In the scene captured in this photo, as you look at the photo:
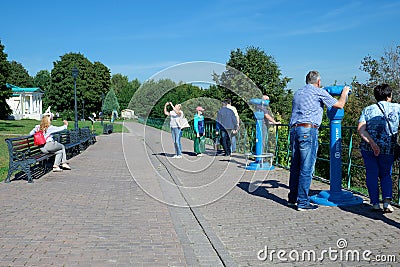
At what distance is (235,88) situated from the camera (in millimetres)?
9945

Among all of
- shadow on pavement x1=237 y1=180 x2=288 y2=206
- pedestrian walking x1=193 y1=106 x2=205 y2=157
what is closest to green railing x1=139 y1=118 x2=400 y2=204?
pedestrian walking x1=193 y1=106 x2=205 y2=157

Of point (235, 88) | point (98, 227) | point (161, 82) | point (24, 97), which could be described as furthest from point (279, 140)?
point (24, 97)

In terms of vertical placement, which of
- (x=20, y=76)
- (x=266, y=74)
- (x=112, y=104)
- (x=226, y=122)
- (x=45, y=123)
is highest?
(x=20, y=76)

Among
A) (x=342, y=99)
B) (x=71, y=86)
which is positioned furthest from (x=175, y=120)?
(x=71, y=86)

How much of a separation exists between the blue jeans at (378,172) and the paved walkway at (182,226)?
0.33m

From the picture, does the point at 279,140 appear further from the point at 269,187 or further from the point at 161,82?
the point at 161,82

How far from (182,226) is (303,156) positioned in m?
2.10

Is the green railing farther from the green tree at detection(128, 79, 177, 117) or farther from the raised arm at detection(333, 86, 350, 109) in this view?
the raised arm at detection(333, 86, 350, 109)

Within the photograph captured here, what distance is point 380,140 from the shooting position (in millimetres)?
5934

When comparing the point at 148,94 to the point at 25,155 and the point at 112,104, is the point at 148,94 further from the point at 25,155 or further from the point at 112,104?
the point at 112,104

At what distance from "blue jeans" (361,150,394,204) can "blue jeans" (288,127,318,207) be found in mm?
774

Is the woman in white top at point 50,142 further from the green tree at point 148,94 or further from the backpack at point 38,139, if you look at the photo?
the green tree at point 148,94

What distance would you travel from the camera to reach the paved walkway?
14.8 feet

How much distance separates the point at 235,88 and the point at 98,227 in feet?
17.5
